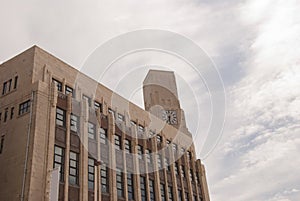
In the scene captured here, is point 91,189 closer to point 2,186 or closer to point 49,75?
point 2,186

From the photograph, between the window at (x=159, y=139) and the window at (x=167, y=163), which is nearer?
the window at (x=167, y=163)

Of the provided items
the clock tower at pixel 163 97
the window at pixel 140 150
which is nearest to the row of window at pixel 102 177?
the window at pixel 140 150

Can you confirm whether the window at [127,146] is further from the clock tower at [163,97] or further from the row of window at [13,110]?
the clock tower at [163,97]

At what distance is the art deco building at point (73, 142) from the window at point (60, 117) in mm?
96

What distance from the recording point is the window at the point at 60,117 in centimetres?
3075

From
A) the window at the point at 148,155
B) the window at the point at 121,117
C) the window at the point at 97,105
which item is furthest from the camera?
the window at the point at 148,155

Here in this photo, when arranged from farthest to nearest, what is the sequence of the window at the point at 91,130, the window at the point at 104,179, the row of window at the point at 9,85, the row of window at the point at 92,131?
the window at the point at 91,130 < the row of window at the point at 9,85 < the window at the point at 104,179 < the row of window at the point at 92,131

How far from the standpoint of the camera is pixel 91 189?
30562mm

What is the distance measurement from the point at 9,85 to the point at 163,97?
127 feet

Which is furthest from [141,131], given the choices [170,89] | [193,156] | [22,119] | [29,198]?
[170,89]

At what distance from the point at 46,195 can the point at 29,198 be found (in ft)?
4.53

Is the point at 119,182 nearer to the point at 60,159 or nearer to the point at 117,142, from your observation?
the point at 117,142

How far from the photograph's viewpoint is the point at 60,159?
29031mm

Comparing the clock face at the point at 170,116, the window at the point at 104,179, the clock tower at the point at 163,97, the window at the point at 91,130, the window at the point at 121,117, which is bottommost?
the window at the point at 104,179
